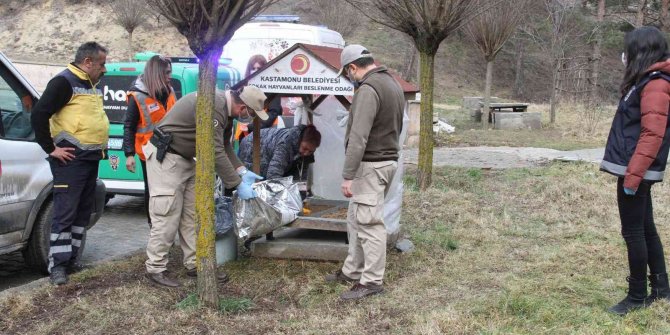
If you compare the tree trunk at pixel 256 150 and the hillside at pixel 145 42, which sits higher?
the hillside at pixel 145 42

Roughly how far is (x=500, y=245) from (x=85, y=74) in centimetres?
395

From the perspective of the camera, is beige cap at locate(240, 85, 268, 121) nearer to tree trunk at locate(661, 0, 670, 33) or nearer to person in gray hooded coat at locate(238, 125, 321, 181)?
person in gray hooded coat at locate(238, 125, 321, 181)

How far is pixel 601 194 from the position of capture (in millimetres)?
8227

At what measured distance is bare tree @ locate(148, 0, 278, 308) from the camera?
409 centimetres

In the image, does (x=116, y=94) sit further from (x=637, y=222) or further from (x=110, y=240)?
(x=637, y=222)

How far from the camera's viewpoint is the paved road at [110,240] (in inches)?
233

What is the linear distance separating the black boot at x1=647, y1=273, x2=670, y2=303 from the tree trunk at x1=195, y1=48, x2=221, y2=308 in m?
2.95

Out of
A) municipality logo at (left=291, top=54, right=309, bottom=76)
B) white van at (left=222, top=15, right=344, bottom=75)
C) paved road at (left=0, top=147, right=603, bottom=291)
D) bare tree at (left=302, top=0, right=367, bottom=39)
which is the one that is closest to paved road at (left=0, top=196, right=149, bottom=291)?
paved road at (left=0, top=147, right=603, bottom=291)

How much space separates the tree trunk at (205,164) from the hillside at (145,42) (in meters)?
28.9

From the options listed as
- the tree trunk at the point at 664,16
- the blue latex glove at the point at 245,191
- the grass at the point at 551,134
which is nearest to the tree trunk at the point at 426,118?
the blue latex glove at the point at 245,191

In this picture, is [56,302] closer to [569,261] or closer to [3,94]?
[3,94]

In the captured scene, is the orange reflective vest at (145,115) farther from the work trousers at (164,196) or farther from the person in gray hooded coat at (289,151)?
the person in gray hooded coat at (289,151)

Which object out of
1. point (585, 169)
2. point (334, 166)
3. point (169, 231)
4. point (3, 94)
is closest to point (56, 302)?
point (169, 231)

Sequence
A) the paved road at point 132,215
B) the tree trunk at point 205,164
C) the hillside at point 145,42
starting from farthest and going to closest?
the hillside at point 145,42 < the paved road at point 132,215 < the tree trunk at point 205,164
